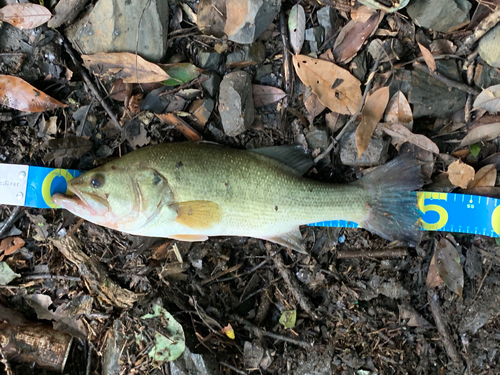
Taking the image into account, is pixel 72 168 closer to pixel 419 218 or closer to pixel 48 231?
pixel 48 231

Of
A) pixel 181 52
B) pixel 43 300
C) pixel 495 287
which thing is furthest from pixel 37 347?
pixel 495 287

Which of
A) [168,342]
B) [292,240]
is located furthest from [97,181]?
[292,240]

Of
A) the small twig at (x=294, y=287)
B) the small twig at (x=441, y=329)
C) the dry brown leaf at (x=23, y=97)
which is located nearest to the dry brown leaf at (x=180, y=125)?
the dry brown leaf at (x=23, y=97)

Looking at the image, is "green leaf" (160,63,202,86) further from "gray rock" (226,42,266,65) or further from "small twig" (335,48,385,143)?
"small twig" (335,48,385,143)

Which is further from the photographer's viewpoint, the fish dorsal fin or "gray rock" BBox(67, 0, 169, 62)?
the fish dorsal fin

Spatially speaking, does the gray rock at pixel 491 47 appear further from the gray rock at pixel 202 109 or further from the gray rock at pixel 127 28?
the gray rock at pixel 127 28

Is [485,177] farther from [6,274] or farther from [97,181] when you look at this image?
[6,274]

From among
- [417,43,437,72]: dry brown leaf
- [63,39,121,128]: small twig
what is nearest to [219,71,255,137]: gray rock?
[63,39,121,128]: small twig
